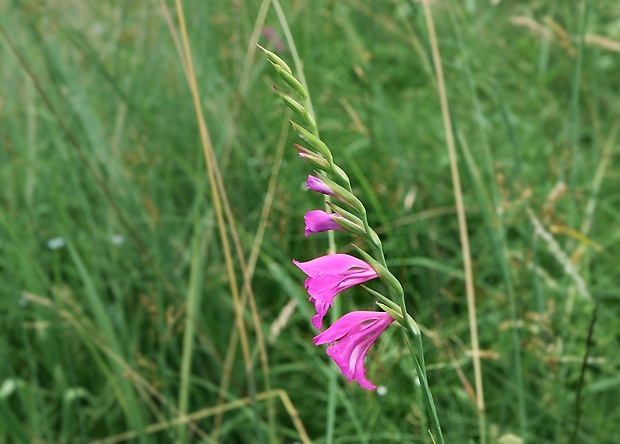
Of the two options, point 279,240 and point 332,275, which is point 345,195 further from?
point 279,240

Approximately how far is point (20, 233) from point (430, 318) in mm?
1344

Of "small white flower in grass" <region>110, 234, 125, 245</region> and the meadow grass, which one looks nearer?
the meadow grass

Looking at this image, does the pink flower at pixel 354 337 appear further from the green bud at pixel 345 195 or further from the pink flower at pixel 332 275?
the green bud at pixel 345 195

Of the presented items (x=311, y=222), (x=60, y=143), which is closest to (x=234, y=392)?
(x=60, y=143)

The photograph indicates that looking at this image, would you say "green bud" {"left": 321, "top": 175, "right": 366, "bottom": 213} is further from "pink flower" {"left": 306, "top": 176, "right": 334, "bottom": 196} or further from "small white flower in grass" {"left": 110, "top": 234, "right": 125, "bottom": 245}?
"small white flower in grass" {"left": 110, "top": 234, "right": 125, "bottom": 245}

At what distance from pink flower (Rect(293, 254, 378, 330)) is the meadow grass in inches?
27.7

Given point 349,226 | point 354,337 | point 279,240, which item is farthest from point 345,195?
point 279,240

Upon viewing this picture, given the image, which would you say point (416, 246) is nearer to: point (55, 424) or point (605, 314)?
point (605, 314)

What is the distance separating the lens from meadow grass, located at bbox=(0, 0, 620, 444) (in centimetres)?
186

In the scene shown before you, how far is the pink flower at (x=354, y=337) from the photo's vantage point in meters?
0.77

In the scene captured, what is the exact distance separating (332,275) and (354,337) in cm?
7

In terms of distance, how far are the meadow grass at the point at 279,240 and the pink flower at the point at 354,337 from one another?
65cm

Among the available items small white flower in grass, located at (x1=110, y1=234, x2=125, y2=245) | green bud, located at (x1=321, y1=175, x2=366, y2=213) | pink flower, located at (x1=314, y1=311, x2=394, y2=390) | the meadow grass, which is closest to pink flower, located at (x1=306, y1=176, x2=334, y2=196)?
green bud, located at (x1=321, y1=175, x2=366, y2=213)

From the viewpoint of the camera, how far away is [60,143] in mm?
2764
